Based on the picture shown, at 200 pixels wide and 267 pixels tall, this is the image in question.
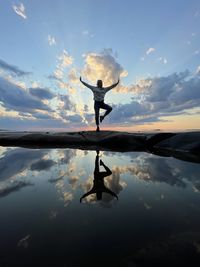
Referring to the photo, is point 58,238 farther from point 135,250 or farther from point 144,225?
point 144,225

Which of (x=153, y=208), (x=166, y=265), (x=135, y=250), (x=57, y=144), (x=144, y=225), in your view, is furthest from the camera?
(x=57, y=144)

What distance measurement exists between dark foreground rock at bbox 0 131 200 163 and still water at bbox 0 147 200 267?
12.9ft

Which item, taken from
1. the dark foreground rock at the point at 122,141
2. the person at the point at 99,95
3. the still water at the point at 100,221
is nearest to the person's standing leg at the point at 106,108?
the person at the point at 99,95

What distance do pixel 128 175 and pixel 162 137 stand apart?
5.28 metres

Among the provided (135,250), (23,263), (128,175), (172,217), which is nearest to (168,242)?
(135,250)

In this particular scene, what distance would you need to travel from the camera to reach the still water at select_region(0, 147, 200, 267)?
4.14 feet

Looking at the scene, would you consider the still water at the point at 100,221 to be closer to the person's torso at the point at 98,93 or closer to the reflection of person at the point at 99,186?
the reflection of person at the point at 99,186

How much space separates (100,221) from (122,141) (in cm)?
688

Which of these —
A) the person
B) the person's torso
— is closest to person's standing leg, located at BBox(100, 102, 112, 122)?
the person

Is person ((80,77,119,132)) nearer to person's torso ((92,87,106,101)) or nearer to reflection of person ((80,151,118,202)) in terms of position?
person's torso ((92,87,106,101))

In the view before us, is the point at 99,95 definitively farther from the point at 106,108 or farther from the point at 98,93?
the point at 106,108

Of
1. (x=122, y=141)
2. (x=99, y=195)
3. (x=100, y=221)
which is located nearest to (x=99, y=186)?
(x=99, y=195)

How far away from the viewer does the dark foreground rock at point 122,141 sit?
6.92m

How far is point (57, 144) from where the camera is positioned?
9633 millimetres
